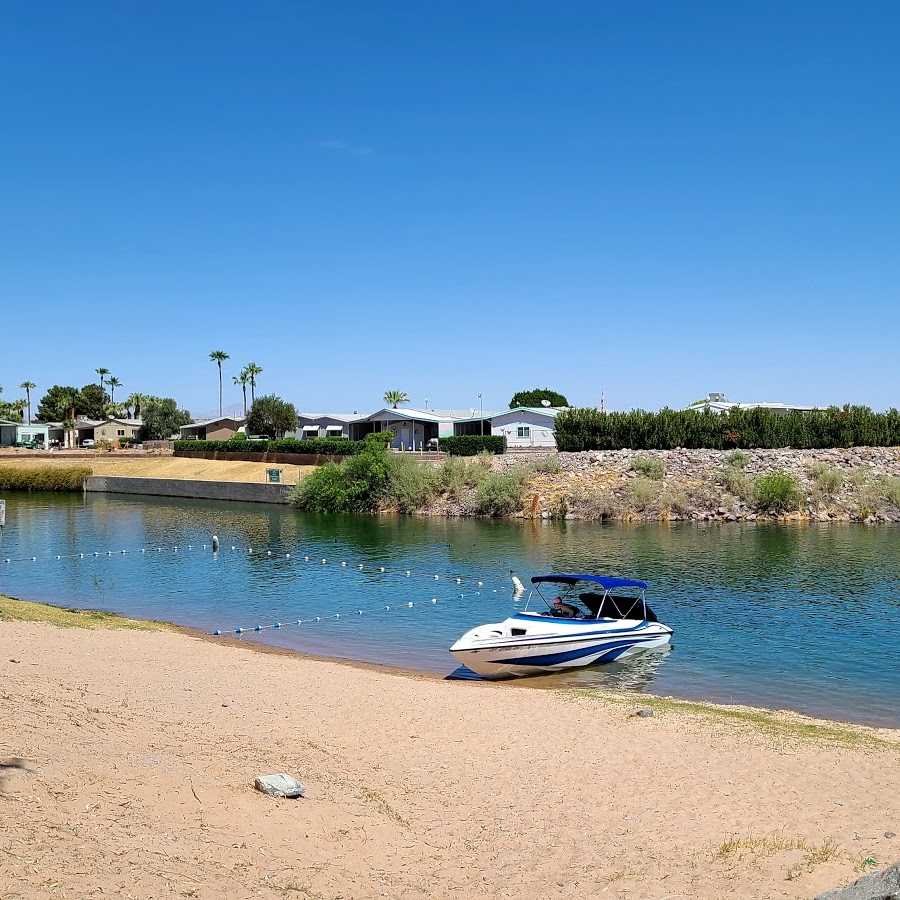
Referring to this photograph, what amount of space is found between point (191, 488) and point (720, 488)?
158ft

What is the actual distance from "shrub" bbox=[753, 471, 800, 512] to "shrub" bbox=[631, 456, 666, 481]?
7.77 meters

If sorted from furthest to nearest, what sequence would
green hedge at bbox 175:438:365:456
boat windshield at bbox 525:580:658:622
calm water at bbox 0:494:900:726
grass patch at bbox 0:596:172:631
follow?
green hedge at bbox 175:438:365:456 → boat windshield at bbox 525:580:658:622 → grass patch at bbox 0:596:172:631 → calm water at bbox 0:494:900:726

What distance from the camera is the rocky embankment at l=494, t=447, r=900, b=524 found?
5947cm

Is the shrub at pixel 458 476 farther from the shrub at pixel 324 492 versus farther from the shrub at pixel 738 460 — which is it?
the shrub at pixel 738 460

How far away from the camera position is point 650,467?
66.3 meters

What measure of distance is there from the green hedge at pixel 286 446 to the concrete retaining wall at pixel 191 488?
7.98 meters

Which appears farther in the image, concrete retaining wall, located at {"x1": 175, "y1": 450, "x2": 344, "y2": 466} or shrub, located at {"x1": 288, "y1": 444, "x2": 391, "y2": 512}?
concrete retaining wall, located at {"x1": 175, "y1": 450, "x2": 344, "y2": 466}

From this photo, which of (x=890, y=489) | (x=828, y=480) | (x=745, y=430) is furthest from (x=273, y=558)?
(x=745, y=430)

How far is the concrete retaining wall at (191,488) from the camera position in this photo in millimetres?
75500

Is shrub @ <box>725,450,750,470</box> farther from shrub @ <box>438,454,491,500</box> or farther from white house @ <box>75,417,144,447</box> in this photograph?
white house @ <box>75,417,144,447</box>

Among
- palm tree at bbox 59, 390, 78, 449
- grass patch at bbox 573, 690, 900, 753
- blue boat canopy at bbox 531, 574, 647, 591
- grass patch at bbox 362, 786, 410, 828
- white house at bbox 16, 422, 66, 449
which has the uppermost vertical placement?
palm tree at bbox 59, 390, 78, 449

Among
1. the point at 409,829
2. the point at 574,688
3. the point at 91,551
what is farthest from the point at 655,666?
the point at 91,551

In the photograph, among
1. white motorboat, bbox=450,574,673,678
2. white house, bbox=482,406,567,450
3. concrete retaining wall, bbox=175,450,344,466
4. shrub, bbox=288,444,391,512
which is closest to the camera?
white motorboat, bbox=450,574,673,678

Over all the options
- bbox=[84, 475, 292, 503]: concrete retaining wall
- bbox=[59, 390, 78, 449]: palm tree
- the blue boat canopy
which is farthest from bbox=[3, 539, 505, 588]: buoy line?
bbox=[59, 390, 78, 449]: palm tree
